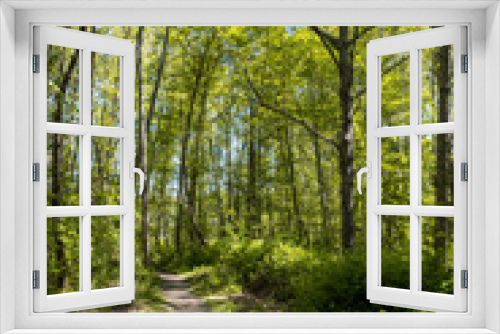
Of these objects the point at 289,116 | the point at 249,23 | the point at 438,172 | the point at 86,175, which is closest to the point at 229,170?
the point at 289,116

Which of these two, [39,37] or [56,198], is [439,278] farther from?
[39,37]

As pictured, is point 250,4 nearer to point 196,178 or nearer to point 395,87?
point 395,87

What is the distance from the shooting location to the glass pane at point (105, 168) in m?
5.21

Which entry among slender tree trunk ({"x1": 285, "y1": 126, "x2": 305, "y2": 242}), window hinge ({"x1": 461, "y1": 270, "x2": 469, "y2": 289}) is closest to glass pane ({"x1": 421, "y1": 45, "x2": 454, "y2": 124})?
window hinge ({"x1": 461, "y1": 270, "x2": 469, "y2": 289})

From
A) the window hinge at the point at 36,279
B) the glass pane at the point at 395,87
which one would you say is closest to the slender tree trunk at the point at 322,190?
the glass pane at the point at 395,87

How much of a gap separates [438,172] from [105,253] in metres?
3.48

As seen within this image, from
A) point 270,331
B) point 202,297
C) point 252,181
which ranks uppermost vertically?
point 252,181

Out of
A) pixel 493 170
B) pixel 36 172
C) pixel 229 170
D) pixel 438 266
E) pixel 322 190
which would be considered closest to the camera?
pixel 493 170

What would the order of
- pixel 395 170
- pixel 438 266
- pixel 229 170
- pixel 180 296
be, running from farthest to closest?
pixel 229 170
pixel 180 296
pixel 395 170
pixel 438 266

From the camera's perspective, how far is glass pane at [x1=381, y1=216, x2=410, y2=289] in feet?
15.1

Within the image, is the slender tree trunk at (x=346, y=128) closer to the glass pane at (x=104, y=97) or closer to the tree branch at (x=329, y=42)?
the tree branch at (x=329, y=42)

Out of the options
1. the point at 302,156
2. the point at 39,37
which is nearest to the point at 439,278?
the point at 302,156

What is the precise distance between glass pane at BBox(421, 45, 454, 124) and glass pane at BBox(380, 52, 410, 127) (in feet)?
0.48

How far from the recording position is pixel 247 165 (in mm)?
6523
